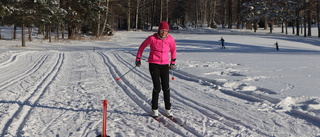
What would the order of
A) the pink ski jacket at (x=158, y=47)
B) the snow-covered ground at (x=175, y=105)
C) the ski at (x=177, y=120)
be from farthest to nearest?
the pink ski jacket at (x=158, y=47), the ski at (x=177, y=120), the snow-covered ground at (x=175, y=105)

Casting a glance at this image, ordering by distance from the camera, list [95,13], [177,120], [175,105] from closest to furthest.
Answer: [177,120] < [175,105] < [95,13]

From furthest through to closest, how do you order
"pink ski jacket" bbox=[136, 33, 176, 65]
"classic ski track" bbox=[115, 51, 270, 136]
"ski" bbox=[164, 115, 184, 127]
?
"pink ski jacket" bbox=[136, 33, 176, 65] → "ski" bbox=[164, 115, 184, 127] → "classic ski track" bbox=[115, 51, 270, 136]

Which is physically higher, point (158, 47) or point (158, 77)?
point (158, 47)

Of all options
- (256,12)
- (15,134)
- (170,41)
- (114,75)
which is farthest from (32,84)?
(256,12)

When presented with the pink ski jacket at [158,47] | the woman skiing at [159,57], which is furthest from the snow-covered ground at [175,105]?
the pink ski jacket at [158,47]

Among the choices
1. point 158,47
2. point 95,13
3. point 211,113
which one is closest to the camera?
point 158,47

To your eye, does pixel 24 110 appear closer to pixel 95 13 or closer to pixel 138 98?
pixel 138 98

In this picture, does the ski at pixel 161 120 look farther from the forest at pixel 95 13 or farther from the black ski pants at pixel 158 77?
the forest at pixel 95 13

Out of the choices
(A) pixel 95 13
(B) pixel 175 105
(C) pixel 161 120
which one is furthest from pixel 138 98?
(A) pixel 95 13

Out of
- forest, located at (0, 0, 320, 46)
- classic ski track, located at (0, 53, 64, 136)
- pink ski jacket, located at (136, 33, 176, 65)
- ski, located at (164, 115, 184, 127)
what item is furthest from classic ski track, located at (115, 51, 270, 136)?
forest, located at (0, 0, 320, 46)

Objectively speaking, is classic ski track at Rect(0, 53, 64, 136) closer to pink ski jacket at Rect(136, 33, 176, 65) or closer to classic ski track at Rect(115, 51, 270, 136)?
pink ski jacket at Rect(136, 33, 176, 65)

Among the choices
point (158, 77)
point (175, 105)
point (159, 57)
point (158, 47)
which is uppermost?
point (158, 47)

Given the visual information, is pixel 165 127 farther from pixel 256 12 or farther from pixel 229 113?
pixel 256 12

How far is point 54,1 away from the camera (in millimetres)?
29500
